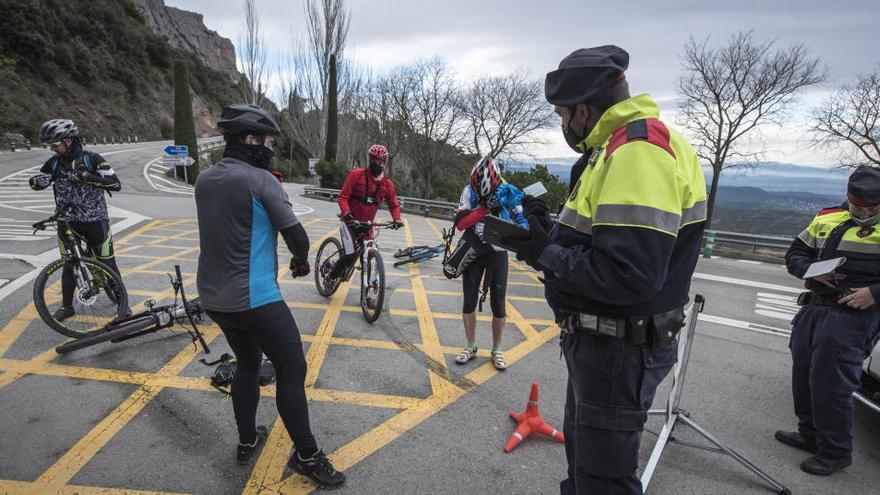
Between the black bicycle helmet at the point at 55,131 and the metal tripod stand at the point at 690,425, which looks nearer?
the metal tripod stand at the point at 690,425

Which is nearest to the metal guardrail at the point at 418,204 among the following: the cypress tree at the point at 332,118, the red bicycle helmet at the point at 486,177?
the cypress tree at the point at 332,118

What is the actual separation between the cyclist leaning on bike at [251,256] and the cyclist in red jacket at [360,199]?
2.91 meters

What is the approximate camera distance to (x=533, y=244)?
1.82 meters

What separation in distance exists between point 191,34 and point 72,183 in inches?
3694

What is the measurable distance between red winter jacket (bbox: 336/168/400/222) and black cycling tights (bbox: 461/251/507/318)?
182cm

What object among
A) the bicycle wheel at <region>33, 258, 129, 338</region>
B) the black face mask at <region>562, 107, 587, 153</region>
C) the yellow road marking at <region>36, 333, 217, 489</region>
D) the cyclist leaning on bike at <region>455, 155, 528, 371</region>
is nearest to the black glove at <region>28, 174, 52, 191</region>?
the bicycle wheel at <region>33, 258, 129, 338</region>

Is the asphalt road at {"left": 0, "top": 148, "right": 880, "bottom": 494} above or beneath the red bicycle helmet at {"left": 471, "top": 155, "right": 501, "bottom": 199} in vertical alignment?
beneath

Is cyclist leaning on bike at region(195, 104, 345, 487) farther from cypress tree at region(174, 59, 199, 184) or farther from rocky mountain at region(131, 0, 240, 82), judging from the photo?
rocky mountain at region(131, 0, 240, 82)

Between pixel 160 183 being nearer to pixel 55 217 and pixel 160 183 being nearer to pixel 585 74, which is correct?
pixel 55 217

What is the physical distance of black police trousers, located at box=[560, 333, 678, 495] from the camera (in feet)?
5.62

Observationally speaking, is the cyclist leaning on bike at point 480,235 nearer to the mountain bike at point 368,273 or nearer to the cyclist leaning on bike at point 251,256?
the mountain bike at point 368,273

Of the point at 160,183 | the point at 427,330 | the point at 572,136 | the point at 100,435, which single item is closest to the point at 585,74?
the point at 572,136

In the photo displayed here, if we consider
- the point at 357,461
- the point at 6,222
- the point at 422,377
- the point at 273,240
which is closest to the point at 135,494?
the point at 357,461

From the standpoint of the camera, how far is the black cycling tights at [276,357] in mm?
2414
